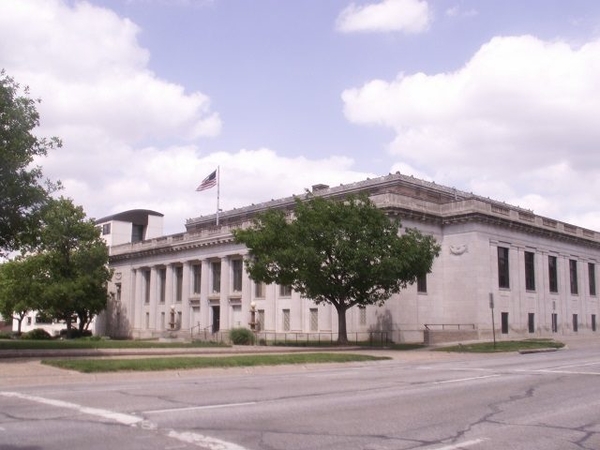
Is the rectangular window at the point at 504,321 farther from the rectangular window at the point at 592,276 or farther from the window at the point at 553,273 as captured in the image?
the rectangular window at the point at 592,276

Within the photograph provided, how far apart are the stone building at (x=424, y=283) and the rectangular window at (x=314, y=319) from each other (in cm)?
8

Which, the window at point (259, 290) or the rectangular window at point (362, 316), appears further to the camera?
the window at point (259, 290)

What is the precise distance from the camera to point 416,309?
168 ft

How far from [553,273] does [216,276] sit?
107 ft

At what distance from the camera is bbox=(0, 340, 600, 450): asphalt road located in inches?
359

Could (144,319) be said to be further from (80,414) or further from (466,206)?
(80,414)

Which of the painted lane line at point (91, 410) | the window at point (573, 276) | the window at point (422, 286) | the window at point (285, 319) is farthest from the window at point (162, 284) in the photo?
the painted lane line at point (91, 410)

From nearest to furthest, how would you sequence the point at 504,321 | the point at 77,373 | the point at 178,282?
the point at 77,373 → the point at 504,321 → the point at 178,282

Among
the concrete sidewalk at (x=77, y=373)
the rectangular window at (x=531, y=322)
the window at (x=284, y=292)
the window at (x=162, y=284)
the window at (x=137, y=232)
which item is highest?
the window at (x=137, y=232)

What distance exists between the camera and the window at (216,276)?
215ft

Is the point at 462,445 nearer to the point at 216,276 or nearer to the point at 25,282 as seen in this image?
the point at 216,276

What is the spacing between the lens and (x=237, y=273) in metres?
63.2

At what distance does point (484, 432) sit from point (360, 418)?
7.02 feet

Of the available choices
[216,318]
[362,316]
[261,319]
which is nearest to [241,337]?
[362,316]
